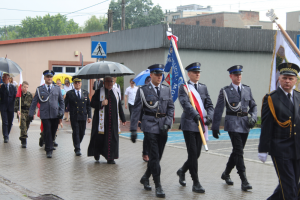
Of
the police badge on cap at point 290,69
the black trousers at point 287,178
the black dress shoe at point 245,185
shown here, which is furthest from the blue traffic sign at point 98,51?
the black trousers at point 287,178

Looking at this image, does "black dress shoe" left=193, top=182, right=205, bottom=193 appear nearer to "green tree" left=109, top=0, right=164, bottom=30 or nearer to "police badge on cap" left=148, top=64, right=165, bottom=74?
"police badge on cap" left=148, top=64, right=165, bottom=74

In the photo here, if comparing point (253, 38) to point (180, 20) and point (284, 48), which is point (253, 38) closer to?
point (284, 48)

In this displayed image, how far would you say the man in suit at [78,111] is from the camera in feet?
35.0

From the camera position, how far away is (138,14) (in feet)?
262

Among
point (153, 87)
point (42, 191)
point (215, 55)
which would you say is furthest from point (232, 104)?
point (215, 55)

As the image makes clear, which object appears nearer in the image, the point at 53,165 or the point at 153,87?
the point at 153,87

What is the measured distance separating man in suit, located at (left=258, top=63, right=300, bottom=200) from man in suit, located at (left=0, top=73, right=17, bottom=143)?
31.1 ft

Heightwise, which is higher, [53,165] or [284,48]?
[284,48]

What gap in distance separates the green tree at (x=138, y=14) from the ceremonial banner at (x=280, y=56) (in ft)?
223

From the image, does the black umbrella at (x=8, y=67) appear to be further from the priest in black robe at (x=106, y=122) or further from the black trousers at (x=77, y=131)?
the priest in black robe at (x=106, y=122)

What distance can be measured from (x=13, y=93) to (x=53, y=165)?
479 cm

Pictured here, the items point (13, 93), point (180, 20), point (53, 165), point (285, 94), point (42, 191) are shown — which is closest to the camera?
point (285, 94)

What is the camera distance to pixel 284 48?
6.20 meters

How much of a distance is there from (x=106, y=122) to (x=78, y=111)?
1.34 meters
